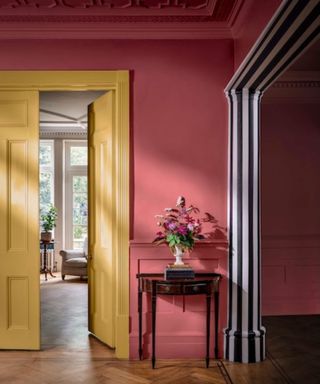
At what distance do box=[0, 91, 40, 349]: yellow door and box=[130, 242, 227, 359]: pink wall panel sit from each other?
97 centimetres

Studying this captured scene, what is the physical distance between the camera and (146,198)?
4828 mm

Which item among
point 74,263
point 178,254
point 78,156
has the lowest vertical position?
point 74,263

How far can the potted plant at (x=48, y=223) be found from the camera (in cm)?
1012

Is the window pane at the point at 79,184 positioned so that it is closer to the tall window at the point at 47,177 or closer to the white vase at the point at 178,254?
the tall window at the point at 47,177

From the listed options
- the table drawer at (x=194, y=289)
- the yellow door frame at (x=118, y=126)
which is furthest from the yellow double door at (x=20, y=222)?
the table drawer at (x=194, y=289)

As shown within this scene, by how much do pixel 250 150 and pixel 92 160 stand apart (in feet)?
5.80

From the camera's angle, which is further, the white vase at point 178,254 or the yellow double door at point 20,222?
the yellow double door at point 20,222

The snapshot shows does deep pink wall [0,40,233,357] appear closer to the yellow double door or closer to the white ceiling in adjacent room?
the yellow double door

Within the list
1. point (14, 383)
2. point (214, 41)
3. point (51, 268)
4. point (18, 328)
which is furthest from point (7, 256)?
point (51, 268)

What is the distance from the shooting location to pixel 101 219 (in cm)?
526

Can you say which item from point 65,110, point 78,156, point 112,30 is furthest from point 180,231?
point 78,156

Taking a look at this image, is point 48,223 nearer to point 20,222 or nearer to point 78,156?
point 78,156

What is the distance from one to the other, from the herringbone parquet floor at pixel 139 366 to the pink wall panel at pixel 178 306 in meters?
0.20

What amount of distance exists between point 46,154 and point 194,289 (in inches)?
292
